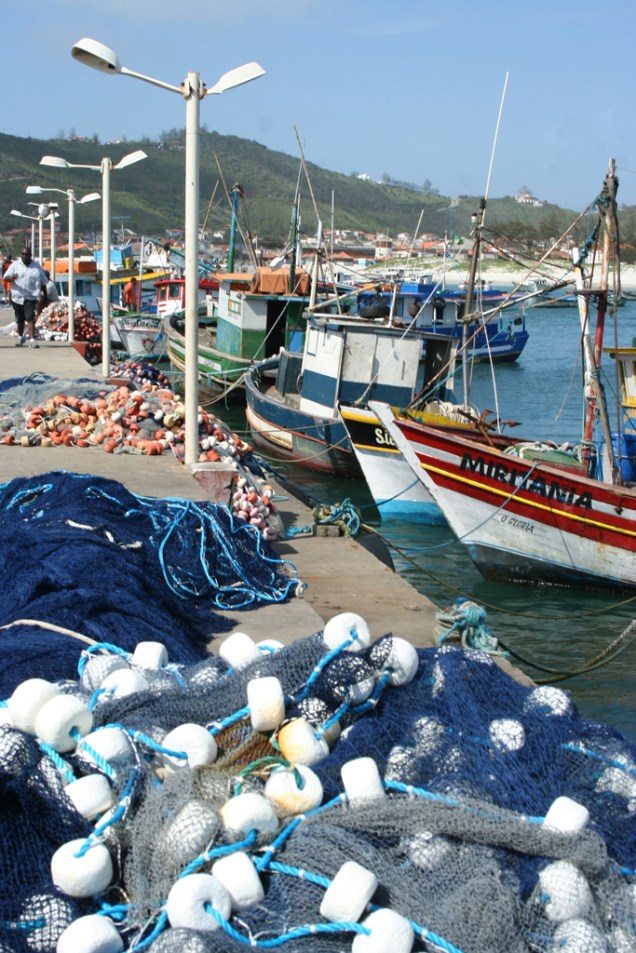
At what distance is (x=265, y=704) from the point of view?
3.21 metres

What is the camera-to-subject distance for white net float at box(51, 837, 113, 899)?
2707 millimetres

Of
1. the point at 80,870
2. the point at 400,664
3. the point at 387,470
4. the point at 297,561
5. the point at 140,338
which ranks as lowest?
the point at 387,470

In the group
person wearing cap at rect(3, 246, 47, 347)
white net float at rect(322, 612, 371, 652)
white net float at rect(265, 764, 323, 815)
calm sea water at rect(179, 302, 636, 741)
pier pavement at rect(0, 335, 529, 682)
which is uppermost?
person wearing cap at rect(3, 246, 47, 347)

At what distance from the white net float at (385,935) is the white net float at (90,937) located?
60 centimetres

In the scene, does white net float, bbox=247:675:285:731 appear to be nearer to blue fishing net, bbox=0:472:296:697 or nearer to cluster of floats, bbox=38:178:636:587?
blue fishing net, bbox=0:472:296:697

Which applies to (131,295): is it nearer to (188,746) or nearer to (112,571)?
(112,571)

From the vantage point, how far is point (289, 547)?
734cm

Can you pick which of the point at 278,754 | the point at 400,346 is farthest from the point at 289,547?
the point at 400,346

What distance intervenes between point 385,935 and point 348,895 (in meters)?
0.14

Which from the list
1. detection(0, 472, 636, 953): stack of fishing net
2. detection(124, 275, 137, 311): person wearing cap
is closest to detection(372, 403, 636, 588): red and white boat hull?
detection(0, 472, 636, 953): stack of fishing net

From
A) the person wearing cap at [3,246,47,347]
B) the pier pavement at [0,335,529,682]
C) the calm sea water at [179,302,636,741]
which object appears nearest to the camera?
the pier pavement at [0,335,529,682]

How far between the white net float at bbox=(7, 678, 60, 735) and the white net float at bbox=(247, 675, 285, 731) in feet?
2.01

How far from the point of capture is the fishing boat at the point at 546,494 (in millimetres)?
11234

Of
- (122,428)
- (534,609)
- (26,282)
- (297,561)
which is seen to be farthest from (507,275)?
(297,561)
